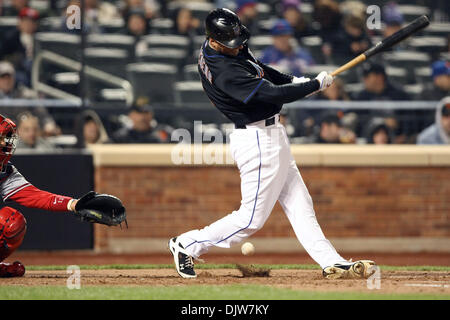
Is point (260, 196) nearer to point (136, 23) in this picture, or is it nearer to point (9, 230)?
point (9, 230)

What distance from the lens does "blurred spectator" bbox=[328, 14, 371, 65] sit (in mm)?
11453

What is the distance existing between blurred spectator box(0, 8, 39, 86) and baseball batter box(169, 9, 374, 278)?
538 centimetres

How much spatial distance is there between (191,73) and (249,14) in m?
1.33

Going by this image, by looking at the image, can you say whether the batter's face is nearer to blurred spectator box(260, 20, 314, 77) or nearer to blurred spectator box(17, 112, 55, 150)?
blurred spectator box(17, 112, 55, 150)

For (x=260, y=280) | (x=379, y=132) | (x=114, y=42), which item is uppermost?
(x=114, y=42)

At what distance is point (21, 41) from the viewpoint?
11219 millimetres

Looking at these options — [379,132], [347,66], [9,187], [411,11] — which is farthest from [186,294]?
[411,11]

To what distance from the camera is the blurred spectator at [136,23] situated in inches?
475

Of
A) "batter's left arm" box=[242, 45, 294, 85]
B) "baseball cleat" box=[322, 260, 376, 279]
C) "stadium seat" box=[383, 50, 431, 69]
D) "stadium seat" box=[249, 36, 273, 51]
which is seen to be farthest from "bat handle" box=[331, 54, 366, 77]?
"stadium seat" box=[383, 50, 431, 69]

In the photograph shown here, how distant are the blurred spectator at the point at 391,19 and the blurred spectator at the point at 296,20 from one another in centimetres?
100

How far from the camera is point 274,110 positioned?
6.20 metres
